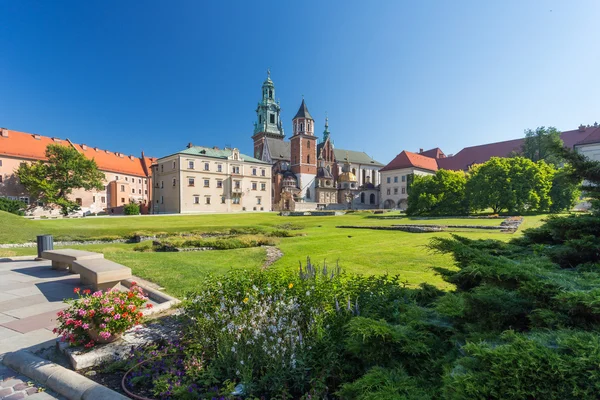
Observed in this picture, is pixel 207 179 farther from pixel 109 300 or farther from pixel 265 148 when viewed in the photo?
pixel 109 300

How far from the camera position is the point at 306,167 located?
74.9m

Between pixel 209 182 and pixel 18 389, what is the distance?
188 ft

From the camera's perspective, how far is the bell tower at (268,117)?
8991 cm

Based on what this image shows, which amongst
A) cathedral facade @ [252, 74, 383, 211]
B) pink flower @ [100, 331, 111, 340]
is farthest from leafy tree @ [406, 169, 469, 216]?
pink flower @ [100, 331, 111, 340]

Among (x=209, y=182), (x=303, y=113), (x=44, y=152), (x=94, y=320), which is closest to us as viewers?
(x=94, y=320)

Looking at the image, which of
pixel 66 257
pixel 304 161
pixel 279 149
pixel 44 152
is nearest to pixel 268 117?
pixel 279 149

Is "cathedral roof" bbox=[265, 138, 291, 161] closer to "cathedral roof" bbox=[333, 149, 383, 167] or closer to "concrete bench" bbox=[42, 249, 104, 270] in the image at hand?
"cathedral roof" bbox=[333, 149, 383, 167]

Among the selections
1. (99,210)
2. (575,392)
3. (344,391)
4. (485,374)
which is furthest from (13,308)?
(99,210)

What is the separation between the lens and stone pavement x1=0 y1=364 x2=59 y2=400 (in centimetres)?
321

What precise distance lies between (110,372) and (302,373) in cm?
242

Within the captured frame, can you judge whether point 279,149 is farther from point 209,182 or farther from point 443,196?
point 443,196

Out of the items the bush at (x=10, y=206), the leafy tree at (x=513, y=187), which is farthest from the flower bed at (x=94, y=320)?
the bush at (x=10, y=206)

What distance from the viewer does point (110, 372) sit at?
3.57 metres

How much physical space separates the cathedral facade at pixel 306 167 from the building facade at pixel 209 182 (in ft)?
25.8
